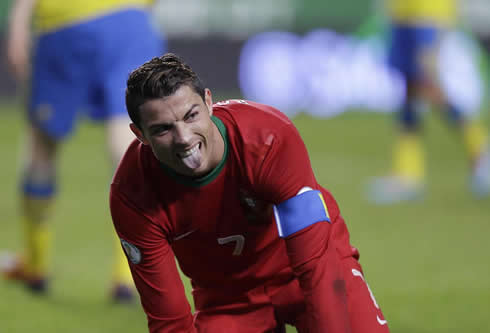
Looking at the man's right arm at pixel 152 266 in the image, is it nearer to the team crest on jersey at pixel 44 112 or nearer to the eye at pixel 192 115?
the eye at pixel 192 115

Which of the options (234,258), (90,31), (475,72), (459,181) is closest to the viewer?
(234,258)

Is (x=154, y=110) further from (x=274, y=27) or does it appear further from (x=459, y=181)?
(x=274, y=27)

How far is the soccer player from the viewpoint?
87.1 inches

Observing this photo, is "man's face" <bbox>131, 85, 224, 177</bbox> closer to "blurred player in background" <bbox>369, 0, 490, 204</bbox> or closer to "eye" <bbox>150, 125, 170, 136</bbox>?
"eye" <bbox>150, 125, 170, 136</bbox>

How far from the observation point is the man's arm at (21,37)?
3977 millimetres

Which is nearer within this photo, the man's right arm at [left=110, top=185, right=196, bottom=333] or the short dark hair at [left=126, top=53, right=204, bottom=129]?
the short dark hair at [left=126, top=53, right=204, bottom=129]

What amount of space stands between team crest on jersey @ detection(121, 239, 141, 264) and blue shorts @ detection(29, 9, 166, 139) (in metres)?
1.49

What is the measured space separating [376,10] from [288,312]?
9203 millimetres

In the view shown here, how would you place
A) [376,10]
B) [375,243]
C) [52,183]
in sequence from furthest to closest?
[376,10]
[375,243]
[52,183]

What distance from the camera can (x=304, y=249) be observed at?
7.70ft

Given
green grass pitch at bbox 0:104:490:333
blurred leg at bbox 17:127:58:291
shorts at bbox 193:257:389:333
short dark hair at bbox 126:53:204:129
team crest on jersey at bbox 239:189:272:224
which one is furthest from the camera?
blurred leg at bbox 17:127:58:291

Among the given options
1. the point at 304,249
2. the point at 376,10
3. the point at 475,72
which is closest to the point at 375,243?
the point at 304,249

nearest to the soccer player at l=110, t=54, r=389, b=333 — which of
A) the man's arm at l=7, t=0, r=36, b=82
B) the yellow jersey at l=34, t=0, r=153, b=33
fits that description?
the yellow jersey at l=34, t=0, r=153, b=33

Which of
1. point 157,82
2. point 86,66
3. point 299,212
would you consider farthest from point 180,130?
point 86,66
